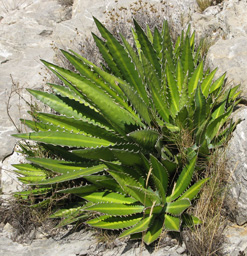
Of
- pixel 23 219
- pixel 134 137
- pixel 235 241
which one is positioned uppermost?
pixel 134 137

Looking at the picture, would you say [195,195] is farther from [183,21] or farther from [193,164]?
[183,21]

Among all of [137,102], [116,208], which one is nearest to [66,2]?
[137,102]

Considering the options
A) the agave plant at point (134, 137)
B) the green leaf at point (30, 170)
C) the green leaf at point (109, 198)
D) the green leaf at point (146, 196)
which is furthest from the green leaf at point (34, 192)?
the green leaf at point (146, 196)

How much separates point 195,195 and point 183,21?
2.60m

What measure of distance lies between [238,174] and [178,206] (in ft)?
1.49

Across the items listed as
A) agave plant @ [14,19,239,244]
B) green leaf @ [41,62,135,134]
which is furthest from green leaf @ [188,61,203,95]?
green leaf @ [41,62,135,134]

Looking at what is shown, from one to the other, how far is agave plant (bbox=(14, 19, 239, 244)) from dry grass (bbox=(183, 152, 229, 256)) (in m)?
0.09

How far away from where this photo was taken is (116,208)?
1.99 metres

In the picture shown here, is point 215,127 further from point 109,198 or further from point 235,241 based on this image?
point 109,198

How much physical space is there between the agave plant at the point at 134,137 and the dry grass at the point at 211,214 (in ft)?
0.31

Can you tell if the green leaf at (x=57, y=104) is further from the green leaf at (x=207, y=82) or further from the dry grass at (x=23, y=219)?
the green leaf at (x=207, y=82)

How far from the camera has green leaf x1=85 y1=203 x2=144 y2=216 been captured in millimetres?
1938

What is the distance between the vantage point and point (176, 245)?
1.93 m

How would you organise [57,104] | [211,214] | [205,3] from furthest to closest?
[205,3] < [57,104] < [211,214]
